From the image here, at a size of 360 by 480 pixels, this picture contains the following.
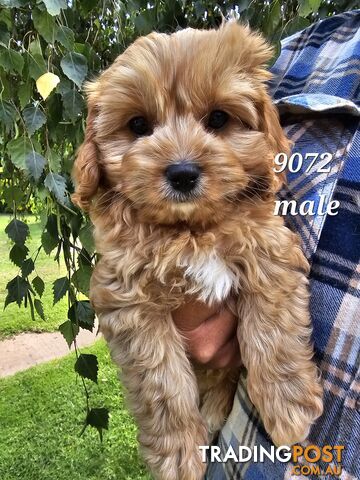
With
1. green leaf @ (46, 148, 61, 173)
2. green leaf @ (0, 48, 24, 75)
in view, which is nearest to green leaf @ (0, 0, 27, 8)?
green leaf @ (0, 48, 24, 75)

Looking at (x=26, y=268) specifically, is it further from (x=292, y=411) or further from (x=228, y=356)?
(x=292, y=411)

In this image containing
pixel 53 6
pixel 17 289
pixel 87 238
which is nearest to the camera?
pixel 53 6

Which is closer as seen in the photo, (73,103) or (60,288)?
(73,103)

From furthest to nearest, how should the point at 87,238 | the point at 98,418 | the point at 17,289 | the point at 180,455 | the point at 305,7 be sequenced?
the point at 98,418, the point at 17,289, the point at 87,238, the point at 305,7, the point at 180,455

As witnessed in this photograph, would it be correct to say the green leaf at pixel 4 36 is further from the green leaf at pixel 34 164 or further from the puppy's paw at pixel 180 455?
the puppy's paw at pixel 180 455

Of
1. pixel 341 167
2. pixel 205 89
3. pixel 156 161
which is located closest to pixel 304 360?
pixel 341 167

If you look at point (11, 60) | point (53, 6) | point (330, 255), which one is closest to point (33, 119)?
point (11, 60)

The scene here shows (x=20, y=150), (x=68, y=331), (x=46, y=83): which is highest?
(x=46, y=83)
